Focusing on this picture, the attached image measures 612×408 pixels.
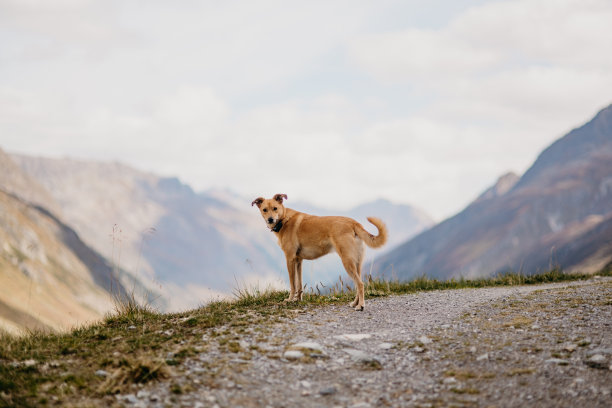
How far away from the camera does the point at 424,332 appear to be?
9.51 metres

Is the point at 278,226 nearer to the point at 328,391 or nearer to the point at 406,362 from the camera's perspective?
the point at 406,362

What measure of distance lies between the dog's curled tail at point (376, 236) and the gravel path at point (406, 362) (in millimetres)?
1500

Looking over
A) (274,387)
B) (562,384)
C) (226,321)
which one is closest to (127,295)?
(226,321)

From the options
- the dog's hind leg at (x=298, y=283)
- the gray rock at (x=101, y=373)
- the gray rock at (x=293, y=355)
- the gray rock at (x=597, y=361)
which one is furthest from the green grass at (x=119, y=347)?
the gray rock at (x=597, y=361)

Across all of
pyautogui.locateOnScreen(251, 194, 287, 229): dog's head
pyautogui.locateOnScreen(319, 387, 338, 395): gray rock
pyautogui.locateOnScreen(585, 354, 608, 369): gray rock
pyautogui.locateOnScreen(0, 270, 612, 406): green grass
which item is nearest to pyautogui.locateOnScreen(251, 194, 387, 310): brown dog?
pyautogui.locateOnScreen(251, 194, 287, 229): dog's head

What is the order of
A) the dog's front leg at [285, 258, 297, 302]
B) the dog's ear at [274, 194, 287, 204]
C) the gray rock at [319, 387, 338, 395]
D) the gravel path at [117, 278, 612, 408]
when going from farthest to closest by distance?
the dog's ear at [274, 194, 287, 204] < the dog's front leg at [285, 258, 297, 302] < the gray rock at [319, 387, 338, 395] < the gravel path at [117, 278, 612, 408]

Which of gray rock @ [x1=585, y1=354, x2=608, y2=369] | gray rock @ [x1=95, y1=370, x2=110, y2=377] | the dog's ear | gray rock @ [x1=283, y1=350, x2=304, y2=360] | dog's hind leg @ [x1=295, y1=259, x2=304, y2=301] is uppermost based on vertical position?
the dog's ear

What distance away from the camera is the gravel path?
6.83 metres

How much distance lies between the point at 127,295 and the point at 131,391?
4604 millimetres

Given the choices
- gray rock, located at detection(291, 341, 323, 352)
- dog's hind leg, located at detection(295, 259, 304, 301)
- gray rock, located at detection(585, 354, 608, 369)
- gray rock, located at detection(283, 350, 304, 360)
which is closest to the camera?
gray rock, located at detection(585, 354, 608, 369)

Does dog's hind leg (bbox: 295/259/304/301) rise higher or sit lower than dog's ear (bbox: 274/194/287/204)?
lower

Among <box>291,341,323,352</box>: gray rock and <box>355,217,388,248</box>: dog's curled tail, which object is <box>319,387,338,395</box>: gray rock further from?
<box>355,217,388,248</box>: dog's curled tail

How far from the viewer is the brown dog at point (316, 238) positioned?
1165 cm

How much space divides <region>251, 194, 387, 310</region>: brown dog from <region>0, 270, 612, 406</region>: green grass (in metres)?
0.94
